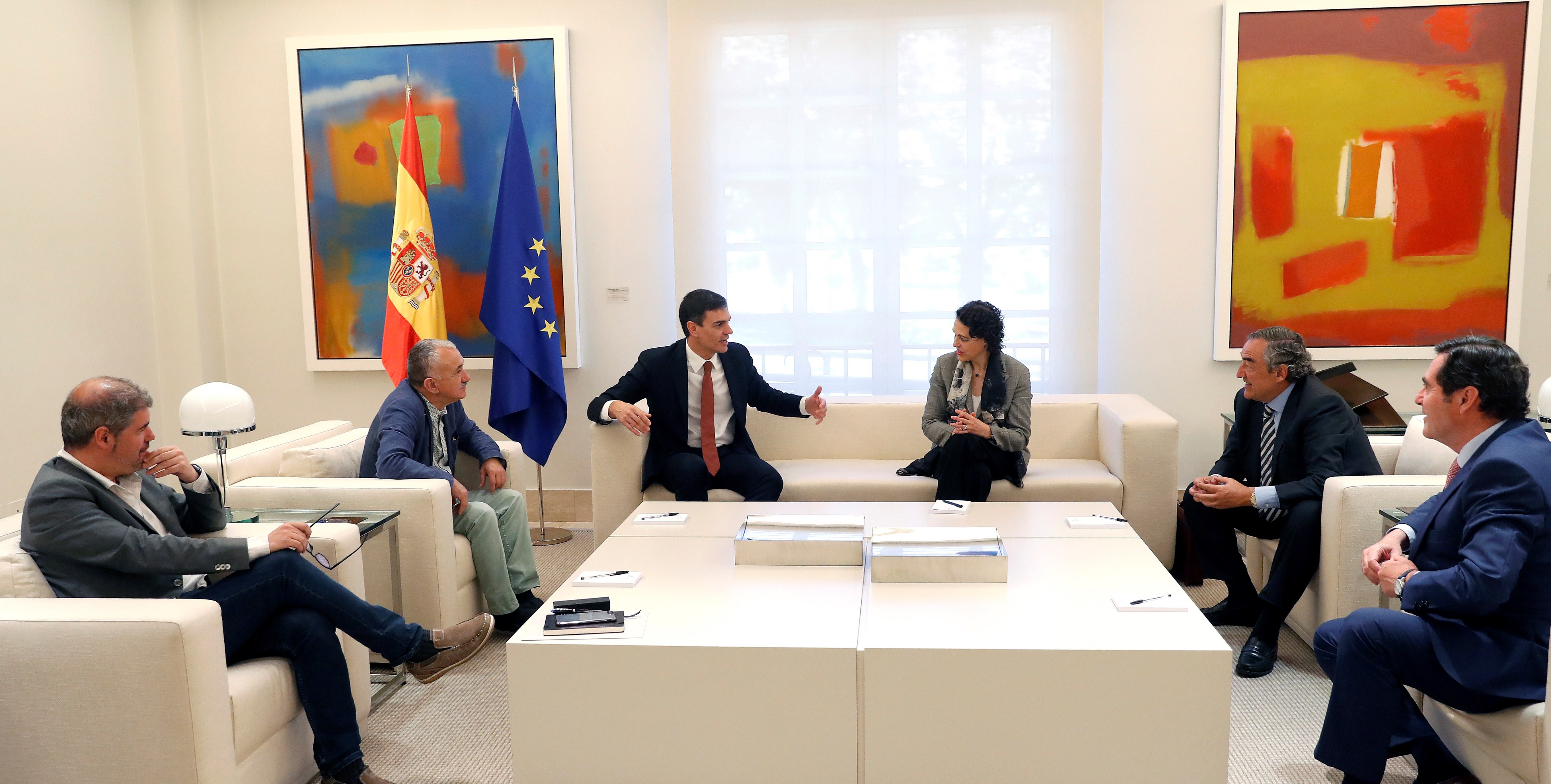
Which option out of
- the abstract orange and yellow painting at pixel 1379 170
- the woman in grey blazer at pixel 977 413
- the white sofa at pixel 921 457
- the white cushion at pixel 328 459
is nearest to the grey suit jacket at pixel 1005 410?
the woman in grey blazer at pixel 977 413

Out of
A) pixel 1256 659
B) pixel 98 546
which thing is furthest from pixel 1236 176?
pixel 98 546

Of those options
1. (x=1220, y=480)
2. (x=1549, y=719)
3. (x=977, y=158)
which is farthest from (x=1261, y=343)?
(x=977, y=158)

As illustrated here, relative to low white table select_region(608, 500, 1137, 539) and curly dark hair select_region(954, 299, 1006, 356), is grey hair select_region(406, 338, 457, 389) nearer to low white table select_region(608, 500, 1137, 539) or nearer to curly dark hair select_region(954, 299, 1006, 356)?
low white table select_region(608, 500, 1137, 539)

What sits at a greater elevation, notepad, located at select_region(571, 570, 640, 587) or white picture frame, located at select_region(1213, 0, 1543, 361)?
white picture frame, located at select_region(1213, 0, 1543, 361)

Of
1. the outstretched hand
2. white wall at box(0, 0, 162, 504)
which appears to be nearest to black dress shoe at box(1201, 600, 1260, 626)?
the outstretched hand

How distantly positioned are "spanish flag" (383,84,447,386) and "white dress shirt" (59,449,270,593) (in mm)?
2445

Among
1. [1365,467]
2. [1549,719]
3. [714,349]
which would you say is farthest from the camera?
[714,349]

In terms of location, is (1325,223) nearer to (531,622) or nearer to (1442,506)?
(1442,506)

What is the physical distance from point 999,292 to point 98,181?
184 inches

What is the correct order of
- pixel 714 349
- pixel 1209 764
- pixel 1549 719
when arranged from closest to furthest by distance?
pixel 1549 719 → pixel 1209 764 → pixel 714 349

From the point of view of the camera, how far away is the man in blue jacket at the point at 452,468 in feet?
12.4

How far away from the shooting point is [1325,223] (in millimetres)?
5277

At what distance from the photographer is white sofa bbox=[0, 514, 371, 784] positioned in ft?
7.43

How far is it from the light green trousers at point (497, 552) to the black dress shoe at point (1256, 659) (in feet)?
8.44
